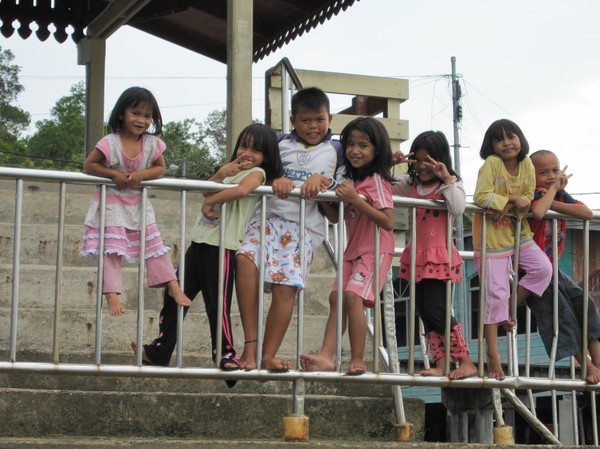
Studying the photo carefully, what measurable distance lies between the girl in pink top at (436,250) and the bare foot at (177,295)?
114 cm

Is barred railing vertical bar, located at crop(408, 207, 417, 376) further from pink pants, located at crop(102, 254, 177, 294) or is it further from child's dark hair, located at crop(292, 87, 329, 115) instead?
pink pants, located at crop(102, 254, 177, 294)

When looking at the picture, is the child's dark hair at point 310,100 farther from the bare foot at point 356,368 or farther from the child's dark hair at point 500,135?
the bare foot at point 356,368

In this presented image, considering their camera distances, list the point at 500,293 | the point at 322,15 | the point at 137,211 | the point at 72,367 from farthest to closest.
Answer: the point at 322,15, the point at 500,293, the point at 137,211, the point at 72,367

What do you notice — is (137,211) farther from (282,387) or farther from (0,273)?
(0,273)

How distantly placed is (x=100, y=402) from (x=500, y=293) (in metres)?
2.07

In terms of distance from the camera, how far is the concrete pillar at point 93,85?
1162 centimetres

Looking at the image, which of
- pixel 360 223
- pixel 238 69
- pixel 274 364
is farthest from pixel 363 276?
pixel 238 69

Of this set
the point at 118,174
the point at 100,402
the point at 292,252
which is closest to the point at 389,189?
the point at 292,252

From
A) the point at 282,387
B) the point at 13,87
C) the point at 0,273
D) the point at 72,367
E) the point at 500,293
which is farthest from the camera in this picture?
the point at 13,87

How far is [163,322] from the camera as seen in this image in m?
5.49

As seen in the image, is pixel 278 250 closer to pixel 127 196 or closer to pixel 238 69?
pixel 127 196

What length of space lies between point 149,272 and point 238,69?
3731mm

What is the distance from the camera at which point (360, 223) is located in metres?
5.58

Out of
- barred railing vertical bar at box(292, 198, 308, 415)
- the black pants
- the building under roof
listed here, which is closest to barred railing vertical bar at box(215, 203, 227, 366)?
the black pants
